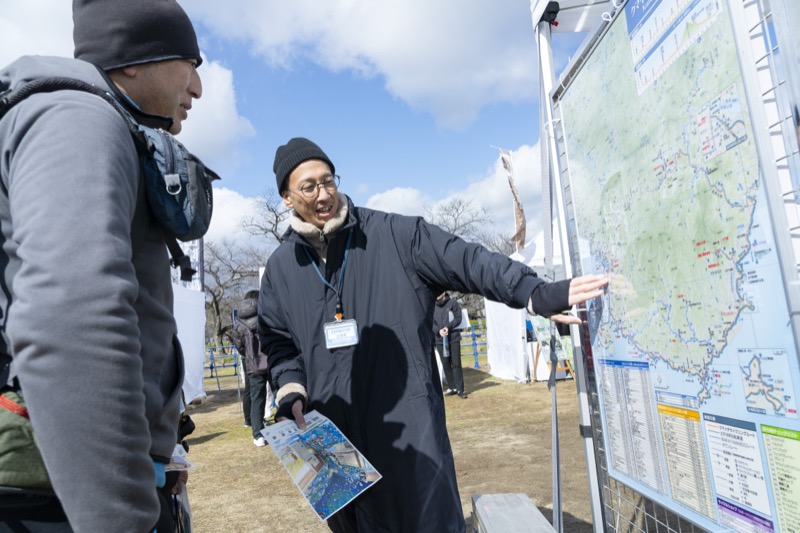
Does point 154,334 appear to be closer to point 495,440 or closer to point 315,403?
point 315,403

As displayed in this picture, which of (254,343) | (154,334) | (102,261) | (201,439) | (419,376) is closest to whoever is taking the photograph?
(102,261)

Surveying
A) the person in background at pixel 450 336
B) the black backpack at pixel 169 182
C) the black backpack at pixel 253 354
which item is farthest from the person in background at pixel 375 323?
the person in background at pixel 450 336

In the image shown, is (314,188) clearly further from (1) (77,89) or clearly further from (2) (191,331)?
(2) (191,331)

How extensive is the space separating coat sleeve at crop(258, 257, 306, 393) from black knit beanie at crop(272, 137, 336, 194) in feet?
1.30

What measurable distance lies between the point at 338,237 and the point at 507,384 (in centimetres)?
1009

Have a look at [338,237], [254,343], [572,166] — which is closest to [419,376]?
[338,237]

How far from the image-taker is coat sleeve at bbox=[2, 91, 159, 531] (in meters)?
0.82

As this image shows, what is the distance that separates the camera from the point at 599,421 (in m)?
2.31

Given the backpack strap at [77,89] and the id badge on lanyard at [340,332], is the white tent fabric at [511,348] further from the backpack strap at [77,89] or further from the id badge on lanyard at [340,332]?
the backpack strap at [77,89]

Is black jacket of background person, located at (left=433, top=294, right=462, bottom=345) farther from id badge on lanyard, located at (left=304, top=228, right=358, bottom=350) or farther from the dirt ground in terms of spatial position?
id badge on lanyard, located at (left=304, top=228, right=358, bottom=350)

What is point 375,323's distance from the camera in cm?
231

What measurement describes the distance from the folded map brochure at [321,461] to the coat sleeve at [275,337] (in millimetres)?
402

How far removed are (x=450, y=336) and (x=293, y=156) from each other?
25.4 feet

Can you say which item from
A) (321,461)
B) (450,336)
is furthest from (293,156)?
(450,336)
